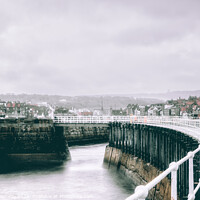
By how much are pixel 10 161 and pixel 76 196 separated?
24537mm

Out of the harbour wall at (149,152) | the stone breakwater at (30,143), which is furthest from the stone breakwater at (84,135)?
the harbour wall at (149,152)

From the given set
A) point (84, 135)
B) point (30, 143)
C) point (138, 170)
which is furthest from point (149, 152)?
point (84, 135)

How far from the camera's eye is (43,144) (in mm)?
59312

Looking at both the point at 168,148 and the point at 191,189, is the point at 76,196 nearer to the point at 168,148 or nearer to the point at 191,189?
the point at 168,148

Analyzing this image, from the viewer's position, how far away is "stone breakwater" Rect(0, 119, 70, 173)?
191 feet

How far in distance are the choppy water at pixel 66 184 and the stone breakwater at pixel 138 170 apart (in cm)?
86

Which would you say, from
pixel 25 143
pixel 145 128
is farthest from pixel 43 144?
pixel 145 128

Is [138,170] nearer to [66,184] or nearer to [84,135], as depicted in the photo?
[66,184]

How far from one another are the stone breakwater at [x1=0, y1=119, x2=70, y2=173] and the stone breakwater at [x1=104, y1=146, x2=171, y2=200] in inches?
418

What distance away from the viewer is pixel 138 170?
123 feet

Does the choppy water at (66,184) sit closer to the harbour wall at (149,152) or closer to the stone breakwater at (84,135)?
the harbour wall at (149,152)

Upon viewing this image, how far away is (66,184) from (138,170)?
7795 mm

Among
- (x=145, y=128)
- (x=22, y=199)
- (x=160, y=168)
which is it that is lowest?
(x=22, y=199)

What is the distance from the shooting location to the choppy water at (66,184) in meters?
35.6
